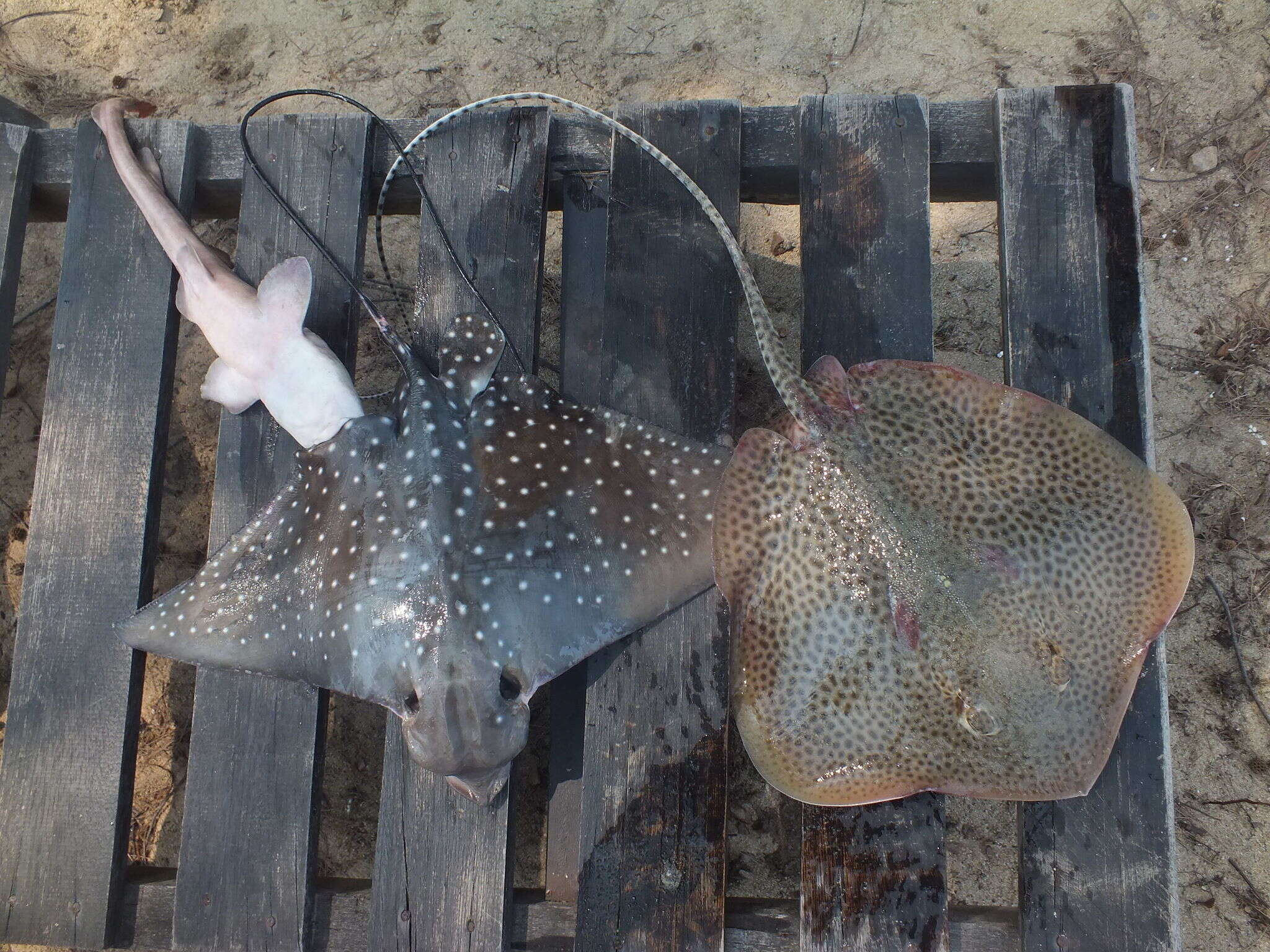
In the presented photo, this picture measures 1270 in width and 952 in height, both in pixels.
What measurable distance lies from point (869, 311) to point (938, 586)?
1.11 m

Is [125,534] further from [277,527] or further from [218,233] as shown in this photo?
[218,233]

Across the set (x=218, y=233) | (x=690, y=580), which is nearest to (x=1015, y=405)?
(x=690, y=580)

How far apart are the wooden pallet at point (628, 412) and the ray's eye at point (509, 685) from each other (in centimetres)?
42

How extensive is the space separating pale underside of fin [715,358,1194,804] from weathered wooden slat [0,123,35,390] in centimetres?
324

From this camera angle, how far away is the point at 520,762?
2.85m

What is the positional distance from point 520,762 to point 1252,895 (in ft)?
10.2

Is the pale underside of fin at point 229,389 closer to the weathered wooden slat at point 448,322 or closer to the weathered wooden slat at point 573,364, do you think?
the weathered wooden slat at point 448,322

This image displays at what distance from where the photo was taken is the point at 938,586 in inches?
89.1

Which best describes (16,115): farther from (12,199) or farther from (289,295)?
(289,295)

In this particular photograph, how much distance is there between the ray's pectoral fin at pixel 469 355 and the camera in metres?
2.76

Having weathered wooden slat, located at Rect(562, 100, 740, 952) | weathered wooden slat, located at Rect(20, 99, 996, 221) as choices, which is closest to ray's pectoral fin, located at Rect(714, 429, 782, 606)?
weathered wooden slat, located at Rect(562, 100, 740, 952)

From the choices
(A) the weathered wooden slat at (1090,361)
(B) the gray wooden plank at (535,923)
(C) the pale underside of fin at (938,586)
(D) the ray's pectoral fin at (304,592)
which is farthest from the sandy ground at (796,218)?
(C) the pale underside of fin at (938,586)

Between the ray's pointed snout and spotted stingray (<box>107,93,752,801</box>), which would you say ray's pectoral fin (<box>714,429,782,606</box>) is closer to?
spotted stingray (<box>107,93,752,801</box>)

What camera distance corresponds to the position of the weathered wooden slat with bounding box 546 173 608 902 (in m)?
2.93
